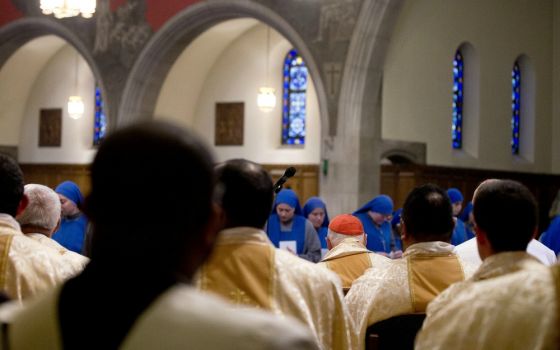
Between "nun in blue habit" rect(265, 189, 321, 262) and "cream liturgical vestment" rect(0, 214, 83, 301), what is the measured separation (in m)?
5.72

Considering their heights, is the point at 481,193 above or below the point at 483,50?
below

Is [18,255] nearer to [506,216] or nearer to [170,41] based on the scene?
[506,216]

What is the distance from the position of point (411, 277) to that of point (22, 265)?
5.28 feet

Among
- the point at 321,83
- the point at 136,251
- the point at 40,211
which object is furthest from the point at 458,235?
the point at 136,251

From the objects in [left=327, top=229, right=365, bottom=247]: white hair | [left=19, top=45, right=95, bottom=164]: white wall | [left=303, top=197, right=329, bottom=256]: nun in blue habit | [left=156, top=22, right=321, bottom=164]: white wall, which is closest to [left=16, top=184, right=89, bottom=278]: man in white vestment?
[left=327, top=229, right=365, bottom=247]: white hair

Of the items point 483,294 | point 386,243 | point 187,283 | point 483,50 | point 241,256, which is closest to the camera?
point 187,283

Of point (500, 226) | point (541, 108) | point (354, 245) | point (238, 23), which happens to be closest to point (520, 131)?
point (541, 108)

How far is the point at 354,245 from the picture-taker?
5379mm

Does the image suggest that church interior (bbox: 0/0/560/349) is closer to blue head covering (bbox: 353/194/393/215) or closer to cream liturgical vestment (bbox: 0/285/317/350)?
blue head covering (bbox: 353/194/393/215)

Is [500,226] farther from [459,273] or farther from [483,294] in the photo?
[459,273]

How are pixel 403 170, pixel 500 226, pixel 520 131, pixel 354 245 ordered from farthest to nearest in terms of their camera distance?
1. pixel 520 131
2. pixel 403 170
3. pixel 354 245
4. pixel 500 226

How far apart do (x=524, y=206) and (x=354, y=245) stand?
2.87 metres

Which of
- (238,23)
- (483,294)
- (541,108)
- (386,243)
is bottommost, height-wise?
(386,243)

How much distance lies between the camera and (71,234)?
7.30m
